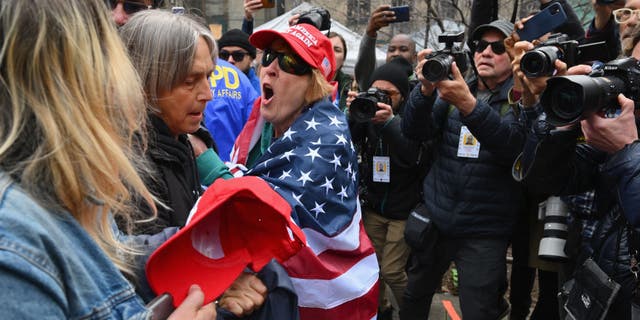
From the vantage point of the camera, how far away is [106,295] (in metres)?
0.91

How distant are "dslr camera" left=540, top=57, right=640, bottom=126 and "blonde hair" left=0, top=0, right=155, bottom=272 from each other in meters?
1.86

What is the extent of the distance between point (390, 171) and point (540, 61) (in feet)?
5.62

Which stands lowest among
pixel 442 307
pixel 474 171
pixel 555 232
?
pixel 442 307

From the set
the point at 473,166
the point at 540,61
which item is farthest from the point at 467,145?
the point at 540,61

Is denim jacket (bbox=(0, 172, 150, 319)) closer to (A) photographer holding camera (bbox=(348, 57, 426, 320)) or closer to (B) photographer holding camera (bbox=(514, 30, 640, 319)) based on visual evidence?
(B) photographer holding camera (bbox=(514, 30, 640, 319))

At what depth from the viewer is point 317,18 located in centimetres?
322

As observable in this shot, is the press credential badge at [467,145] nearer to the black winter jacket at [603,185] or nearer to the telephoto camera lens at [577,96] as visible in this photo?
the black winter jacket at [603,185]

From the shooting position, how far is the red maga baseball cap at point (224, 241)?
128cm

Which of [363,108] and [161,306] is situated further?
[363,108]

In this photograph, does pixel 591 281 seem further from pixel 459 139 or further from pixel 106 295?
pixel 106 295

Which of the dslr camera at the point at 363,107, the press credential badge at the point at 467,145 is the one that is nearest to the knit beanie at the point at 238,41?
the dslr camera at the point at 363,107

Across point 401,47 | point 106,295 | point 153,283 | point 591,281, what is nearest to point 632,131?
point 591,281

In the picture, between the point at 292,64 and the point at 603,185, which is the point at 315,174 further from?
the point at 603,185

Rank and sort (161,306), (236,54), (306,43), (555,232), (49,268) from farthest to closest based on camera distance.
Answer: (236,54)
(555,232)
(306,43)
(161,306)
(49,268)
